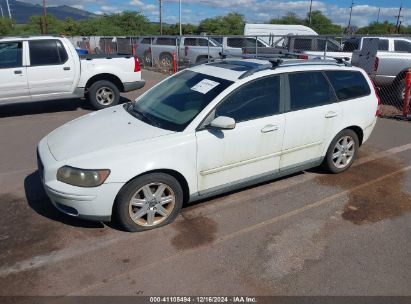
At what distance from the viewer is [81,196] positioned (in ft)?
10.9

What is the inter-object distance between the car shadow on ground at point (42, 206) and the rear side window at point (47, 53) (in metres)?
3.87

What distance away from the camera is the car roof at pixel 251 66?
4.12 m

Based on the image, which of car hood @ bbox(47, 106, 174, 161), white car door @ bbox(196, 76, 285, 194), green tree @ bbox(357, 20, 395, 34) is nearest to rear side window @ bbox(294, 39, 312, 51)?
white car door @ bbox(196, 76, 285, 194)

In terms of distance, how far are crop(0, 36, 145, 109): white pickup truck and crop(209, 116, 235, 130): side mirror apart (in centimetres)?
573

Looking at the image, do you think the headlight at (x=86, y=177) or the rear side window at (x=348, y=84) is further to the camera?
the rear side window at (x=348, y=84)

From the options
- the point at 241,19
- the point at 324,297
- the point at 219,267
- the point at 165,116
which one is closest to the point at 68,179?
the point at 165,116

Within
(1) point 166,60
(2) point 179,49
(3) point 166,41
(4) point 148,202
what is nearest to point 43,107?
(4) point 148,202

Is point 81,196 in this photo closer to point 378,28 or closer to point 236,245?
point 236,245

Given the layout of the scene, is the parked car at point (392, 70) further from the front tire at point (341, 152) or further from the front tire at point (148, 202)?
the front tire at point (148, 202)

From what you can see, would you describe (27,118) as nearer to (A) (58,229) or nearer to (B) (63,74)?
(B) (63,74)

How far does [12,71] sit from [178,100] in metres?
5.25

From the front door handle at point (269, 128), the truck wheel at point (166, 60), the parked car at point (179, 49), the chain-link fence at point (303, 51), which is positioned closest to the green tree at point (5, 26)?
the chain-link fence at point (303, 51)

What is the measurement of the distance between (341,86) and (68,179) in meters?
3.60

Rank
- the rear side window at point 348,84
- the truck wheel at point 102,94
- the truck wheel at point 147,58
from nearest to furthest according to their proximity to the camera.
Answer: the rear side window at point 348,84
the truck wheel at point 102,94
the truck wheel at point 147,58
